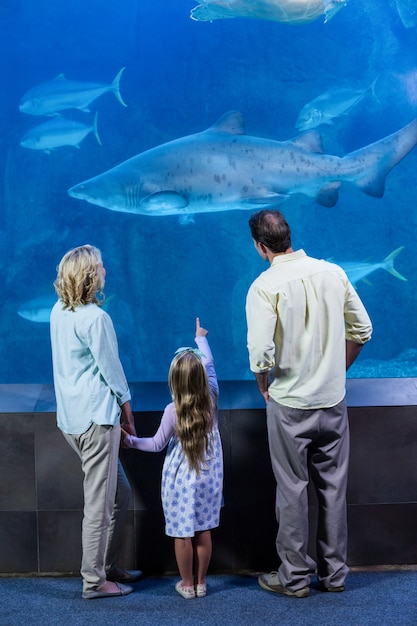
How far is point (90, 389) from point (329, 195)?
4.00 meters

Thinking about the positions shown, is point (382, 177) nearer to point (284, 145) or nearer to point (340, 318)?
point (284, 145)

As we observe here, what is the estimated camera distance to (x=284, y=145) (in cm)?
709

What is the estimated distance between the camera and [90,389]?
2570 millimetres

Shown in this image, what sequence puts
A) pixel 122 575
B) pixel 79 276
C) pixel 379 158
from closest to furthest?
pixel 79 276
pixel 122 575
pixel 379 158

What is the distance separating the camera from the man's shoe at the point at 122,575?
284 centimetres

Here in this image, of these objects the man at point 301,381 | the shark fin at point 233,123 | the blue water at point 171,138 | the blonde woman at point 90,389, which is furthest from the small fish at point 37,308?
the man at point 301,381

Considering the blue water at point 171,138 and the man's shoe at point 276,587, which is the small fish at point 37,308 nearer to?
the blue water at point 171,138

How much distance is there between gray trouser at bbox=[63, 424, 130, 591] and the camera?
2.59m

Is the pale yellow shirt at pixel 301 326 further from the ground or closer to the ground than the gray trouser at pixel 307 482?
further from the ground

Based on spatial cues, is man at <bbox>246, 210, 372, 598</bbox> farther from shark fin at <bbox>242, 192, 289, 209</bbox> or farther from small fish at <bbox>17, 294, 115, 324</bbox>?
small fish at <bbox>17, 294, 115, 324</bbox>

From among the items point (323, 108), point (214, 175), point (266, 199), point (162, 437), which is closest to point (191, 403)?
point (162, 437)

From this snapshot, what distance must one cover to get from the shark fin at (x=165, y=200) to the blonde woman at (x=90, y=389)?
5084mm

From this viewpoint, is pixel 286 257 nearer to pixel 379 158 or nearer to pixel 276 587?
pixel 276 587

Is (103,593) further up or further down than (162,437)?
further down
